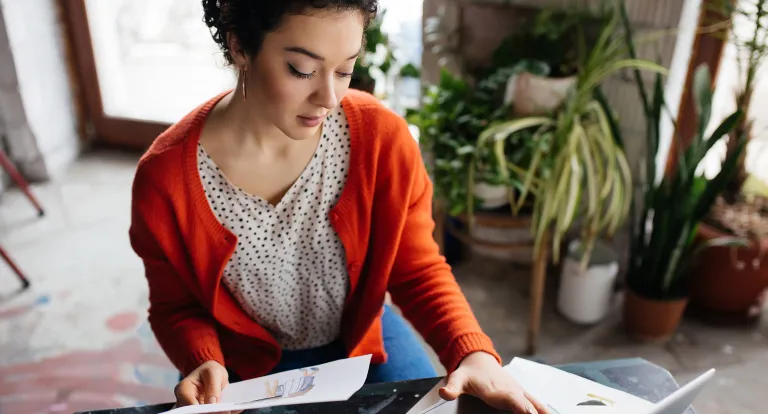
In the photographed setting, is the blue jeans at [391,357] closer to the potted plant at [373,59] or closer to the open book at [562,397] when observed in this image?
the open book at [562,397]

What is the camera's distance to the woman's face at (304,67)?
0.82 m

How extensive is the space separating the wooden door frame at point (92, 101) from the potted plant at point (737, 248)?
2.26 meters

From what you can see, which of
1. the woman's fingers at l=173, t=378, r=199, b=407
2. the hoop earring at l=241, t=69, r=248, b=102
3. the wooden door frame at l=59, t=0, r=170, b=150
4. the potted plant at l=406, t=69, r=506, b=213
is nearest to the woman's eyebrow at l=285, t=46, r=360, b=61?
the hoop earring at l=241, t=69, r=248, b=102

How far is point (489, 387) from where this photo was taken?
917 millimetres

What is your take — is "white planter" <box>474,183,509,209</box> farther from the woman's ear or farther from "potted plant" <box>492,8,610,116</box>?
the woman's ear

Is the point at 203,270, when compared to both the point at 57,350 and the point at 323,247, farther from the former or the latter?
the point at 57,350

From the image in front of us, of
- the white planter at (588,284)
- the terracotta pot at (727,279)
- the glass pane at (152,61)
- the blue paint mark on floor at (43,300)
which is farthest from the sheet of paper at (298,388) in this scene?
the glass pane at (152,61)

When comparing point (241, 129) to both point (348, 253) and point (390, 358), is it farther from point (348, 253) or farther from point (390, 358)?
point (390, 358)

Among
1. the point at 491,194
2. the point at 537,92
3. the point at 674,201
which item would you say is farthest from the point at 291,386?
the point at 674,201

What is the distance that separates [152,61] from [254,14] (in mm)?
2478

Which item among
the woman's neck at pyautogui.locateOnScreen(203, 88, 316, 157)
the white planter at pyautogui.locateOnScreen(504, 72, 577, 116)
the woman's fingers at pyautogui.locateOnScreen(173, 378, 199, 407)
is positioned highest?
the woman's neck at pyautogui.locateOnScreen(203, 88, 316, 157)

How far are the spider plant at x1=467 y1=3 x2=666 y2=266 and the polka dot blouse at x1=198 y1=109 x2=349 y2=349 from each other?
2.28 ft

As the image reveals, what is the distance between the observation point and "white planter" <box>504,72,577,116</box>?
1.75 m

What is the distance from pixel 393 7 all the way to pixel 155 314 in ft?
5.55
